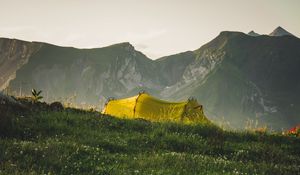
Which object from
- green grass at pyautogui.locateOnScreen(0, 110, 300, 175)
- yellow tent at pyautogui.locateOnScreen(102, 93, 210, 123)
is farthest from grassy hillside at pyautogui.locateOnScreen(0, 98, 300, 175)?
yellow tent at pyautogui.locateOnScreen(102, 93, 210, 123)

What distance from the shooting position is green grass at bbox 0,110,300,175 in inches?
435

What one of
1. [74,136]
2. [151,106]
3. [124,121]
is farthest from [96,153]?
[151,106]

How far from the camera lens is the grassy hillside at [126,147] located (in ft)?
36.3

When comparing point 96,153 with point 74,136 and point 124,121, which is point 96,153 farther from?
point 124,121

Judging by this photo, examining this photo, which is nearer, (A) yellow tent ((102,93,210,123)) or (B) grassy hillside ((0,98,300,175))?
(B) grassy hillside ((0,98,300,175))

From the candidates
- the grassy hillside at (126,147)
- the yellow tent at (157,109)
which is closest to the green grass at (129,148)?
the grassy hillside at (126,147)

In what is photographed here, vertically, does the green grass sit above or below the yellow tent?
below

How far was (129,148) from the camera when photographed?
14.5 metres

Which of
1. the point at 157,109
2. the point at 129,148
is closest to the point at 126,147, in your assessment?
the point at 129,148

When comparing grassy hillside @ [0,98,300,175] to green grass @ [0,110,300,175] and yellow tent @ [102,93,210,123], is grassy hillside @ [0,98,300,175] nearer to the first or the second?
green grass @ [0,110,300,175]

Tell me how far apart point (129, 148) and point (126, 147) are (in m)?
0.12

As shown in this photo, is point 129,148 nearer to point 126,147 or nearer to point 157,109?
point 126,147

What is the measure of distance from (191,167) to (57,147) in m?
4.14

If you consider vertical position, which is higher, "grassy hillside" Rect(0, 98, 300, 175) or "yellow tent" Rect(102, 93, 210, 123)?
"yellow tent" Rect(102, 93, 210, 123)
